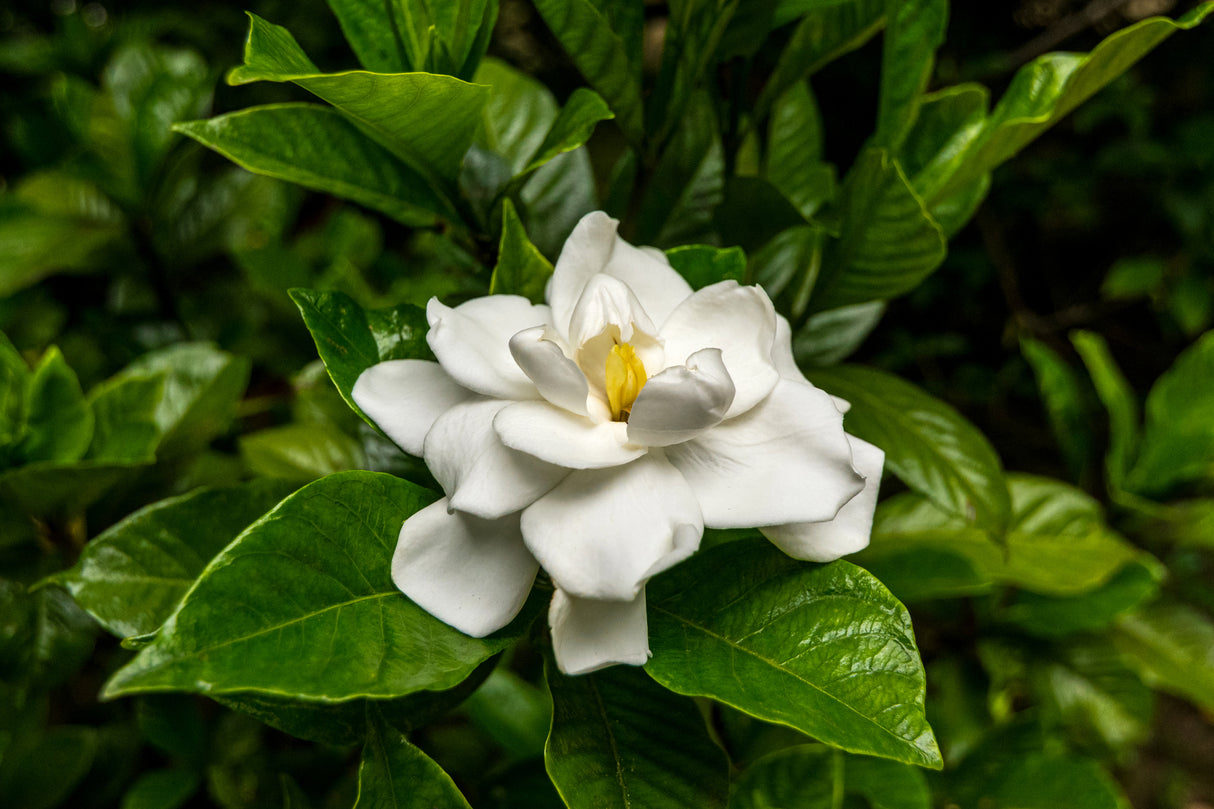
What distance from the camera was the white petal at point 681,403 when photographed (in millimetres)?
416

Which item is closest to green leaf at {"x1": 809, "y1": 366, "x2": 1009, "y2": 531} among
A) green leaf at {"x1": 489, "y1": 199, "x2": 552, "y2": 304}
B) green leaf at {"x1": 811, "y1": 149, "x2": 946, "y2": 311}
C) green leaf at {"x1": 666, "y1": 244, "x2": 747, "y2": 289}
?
green leaf at {"x1": 811, "y1": 149, "x2": 946, "y2": 311}

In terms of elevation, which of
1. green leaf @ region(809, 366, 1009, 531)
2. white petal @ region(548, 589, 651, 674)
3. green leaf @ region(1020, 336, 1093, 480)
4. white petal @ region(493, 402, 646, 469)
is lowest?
green leaf @ region(1020, 336, 1093, 480)

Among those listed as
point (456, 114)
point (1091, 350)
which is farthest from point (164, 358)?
point (1091, 350)

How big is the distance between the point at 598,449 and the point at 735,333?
126 millimetres

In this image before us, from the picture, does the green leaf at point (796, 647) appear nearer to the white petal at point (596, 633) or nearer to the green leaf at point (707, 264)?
the white petal at point (596, 633)

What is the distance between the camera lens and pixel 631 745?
1.72 feet

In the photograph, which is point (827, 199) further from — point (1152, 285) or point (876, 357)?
point (1152, 285)

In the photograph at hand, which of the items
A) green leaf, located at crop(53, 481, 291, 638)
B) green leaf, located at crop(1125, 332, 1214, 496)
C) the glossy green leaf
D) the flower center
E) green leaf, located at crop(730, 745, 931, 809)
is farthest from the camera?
green leaf, located at crop(1125, 332, 1214, 496)

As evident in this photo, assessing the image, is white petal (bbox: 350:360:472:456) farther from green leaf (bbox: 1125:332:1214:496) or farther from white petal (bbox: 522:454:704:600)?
green leaf (bbox: 1125:332:1214:496)

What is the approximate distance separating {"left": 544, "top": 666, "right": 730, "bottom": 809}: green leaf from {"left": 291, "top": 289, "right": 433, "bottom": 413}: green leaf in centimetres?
24

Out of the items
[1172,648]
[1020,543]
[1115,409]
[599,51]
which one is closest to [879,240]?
[599,51]

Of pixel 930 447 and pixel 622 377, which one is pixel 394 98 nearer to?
pixel 622 377

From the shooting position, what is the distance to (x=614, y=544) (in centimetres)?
41

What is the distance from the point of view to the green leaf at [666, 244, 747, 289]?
0.57 meters
